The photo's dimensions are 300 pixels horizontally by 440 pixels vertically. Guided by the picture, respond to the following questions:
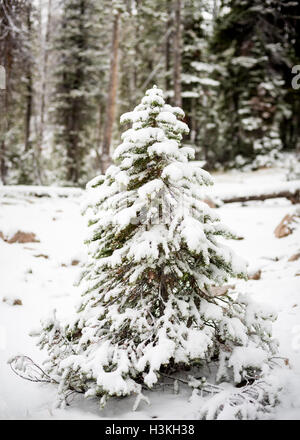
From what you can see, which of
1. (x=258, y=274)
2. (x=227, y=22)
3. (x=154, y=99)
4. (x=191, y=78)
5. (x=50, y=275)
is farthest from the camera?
(x=227, y=22)

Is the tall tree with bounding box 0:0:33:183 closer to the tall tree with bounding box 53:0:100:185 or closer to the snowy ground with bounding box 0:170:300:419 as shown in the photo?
the tall tree with bounding box 53:0:100:185

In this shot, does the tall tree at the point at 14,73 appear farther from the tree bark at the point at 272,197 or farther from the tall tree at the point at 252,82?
the tall tree at the point at 252,82

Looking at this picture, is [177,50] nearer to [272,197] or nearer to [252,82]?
[272,197]

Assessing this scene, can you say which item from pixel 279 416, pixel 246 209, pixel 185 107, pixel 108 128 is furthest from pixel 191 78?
pixel 279 416

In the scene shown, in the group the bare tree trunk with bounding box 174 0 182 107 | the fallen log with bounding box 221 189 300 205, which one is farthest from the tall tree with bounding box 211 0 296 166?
the fallen log with bounding box 221 189 300 205

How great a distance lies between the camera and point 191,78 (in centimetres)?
1905

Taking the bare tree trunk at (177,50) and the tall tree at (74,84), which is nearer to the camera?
the bare tree trunk at (177,50)

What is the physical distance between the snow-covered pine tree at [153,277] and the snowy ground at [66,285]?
29 centimetres

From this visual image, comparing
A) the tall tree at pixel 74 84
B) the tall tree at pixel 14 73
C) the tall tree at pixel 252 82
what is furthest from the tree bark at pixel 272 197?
the tall tree at pixel 74 84

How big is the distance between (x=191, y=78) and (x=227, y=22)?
501cm

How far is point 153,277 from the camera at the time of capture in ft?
11.5

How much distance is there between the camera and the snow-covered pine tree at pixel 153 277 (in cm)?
309

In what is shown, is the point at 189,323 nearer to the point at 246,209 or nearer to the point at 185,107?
the point at 246,209

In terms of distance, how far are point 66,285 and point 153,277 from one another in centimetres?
394
